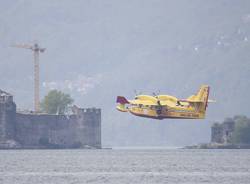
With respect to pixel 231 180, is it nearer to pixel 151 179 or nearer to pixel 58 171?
pixel 151 179

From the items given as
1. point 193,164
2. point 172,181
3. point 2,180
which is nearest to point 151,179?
point 172,181

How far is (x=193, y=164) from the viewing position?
612 ft

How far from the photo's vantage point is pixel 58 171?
6639 inches

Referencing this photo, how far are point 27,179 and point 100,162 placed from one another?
40300 millimetres

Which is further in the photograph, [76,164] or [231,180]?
[76,164]

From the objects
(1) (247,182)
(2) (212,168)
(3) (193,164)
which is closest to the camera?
(1) (247,182)

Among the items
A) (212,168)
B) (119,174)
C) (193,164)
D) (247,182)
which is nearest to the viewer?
(247,182)

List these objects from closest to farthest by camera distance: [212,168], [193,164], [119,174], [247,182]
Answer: [247,182] < [119,174] < [212,168] < [193,164]

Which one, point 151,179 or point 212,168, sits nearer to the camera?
point 151,179

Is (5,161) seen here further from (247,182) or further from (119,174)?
(247,182)

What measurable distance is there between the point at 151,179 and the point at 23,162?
41.5m

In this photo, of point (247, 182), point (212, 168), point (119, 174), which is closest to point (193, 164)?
point (212, 168)

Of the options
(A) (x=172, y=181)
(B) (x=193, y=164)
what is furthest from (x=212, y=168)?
(A) (x=172, y=181)

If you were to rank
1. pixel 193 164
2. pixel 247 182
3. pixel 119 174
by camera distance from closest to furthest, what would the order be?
pixel 247 182, pixel 119 174, pixel 193 164
